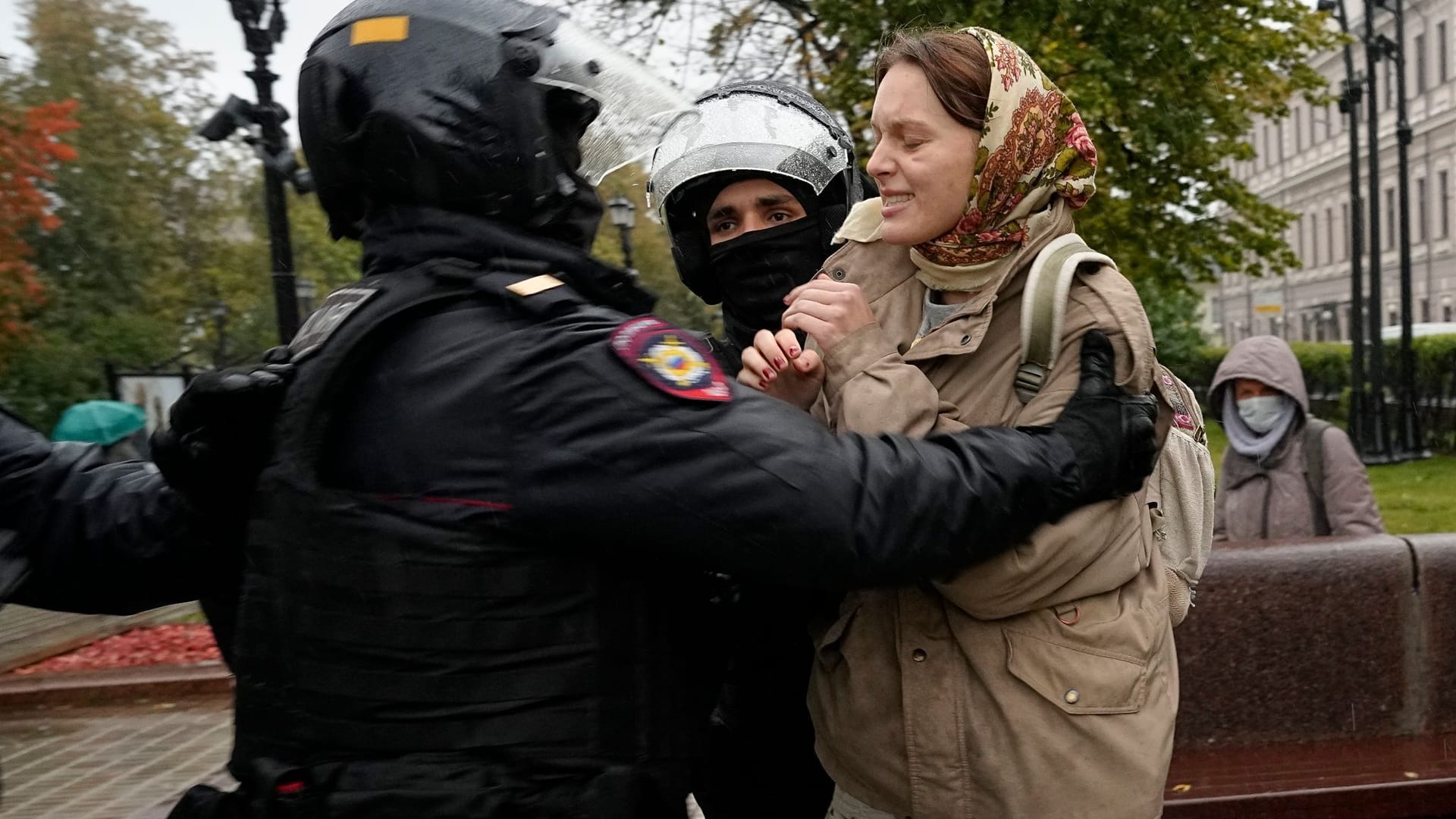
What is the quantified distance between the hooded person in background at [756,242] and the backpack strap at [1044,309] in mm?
752

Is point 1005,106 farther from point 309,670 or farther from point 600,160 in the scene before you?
point 309,670

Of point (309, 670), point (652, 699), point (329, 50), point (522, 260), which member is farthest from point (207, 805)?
point (329, 50)

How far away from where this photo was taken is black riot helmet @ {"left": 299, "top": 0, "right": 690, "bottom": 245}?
169 centimetres

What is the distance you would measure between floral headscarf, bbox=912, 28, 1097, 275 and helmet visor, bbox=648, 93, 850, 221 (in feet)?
2.56

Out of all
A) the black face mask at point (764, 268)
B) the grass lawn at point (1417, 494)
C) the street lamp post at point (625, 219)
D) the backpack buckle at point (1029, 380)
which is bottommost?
the grass lawn at point (1417, 494)

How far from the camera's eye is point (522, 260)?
171cm

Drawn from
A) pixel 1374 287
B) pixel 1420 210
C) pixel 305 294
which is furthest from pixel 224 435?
pixel 1420 210

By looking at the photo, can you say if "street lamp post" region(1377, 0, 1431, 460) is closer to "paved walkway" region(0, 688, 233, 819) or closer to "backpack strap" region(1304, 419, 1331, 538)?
"backpack strap" region(1304, 419, 1331, 538)

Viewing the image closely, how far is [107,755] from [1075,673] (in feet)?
22.4

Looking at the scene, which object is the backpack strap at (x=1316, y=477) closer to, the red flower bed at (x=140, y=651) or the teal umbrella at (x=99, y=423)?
the teal umbrella at (x=99, y=423)

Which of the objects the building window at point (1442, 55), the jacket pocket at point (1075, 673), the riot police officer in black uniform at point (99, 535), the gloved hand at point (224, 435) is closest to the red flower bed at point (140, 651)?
the riot police officer in black uniform at point (99, 535)

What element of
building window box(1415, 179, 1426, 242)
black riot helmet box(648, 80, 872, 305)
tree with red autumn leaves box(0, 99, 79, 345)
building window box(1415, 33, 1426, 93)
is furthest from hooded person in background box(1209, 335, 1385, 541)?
building window box(1415, 179, 1426, 242)

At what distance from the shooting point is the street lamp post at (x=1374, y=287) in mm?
18172

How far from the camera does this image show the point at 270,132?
28.1 feet
